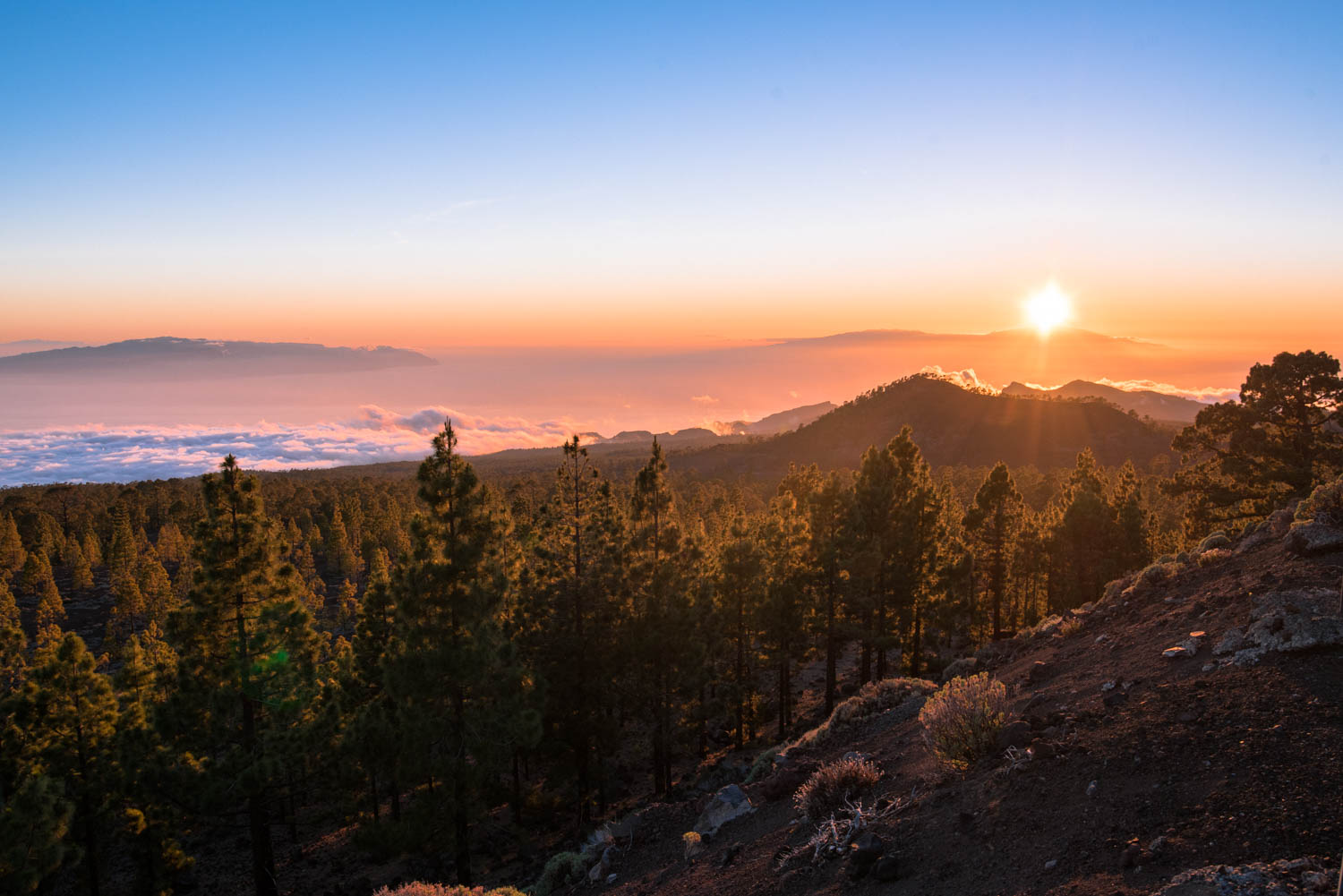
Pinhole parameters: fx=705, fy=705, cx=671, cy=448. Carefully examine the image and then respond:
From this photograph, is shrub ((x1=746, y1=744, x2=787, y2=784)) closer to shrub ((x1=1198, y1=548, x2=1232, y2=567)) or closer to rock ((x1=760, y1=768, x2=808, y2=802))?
rock ((x1=760, y1=768, x2=808, y2=802))

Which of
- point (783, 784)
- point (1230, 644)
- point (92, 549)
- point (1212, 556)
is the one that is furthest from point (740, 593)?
point (92, 549)

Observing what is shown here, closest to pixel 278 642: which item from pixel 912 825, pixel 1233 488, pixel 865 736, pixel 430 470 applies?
pixel 430 470

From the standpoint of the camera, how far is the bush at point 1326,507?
12.9m

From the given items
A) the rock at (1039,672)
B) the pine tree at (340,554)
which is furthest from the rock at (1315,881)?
the pine tree at (340,554)

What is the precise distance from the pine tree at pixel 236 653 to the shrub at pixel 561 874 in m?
7.53

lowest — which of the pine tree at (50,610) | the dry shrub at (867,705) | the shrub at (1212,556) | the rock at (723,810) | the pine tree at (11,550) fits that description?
the pine tree at (50,610)

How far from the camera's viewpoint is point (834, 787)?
10398 millimetres

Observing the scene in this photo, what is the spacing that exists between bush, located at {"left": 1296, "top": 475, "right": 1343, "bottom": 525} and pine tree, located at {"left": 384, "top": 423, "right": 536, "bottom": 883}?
16853 millimetres

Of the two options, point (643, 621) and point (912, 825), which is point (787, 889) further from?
point (643, 621)

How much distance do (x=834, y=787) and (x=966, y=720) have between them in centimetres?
235

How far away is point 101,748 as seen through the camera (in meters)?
19.9

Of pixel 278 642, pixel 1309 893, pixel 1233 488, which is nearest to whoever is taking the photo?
pixel 1309 893

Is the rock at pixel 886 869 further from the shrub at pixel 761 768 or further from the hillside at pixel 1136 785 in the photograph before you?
the shrub at pixel 761 768

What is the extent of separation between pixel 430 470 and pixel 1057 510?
33841 millimetres
